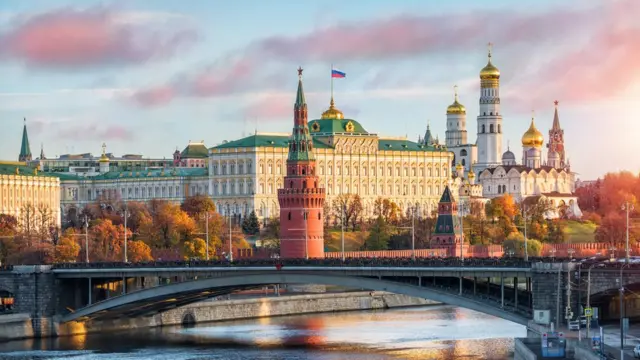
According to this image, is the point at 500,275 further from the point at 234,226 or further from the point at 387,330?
the point at 234,226

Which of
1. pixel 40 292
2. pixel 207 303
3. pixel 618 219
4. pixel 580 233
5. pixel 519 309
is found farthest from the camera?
pixel 580 233

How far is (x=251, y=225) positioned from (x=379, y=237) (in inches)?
845

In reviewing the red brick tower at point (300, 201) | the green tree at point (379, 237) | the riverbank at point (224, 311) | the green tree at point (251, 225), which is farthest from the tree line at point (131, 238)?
the green tree at point (379, 237)

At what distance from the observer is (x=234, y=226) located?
184 m

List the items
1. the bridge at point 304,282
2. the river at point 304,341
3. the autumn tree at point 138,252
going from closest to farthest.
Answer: the bridge at point 304,282 < the river at point 304,341 < the autumn tree at point 138,252

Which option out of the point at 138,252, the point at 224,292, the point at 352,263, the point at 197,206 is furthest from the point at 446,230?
the point at 352,263

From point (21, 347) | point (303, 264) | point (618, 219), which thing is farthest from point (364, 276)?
point (618, 219)

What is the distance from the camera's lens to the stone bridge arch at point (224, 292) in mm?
89625

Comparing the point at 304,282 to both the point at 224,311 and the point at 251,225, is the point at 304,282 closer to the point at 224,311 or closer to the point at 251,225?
the point at 224,311

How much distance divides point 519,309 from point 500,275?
6.52 feet

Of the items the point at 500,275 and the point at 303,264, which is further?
the point at 303,264

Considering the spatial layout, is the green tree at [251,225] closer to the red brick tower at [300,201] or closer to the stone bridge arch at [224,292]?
the red brick tower at [300,201]

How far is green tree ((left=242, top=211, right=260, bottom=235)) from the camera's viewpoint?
619ft

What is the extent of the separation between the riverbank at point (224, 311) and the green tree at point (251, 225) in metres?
56.7
